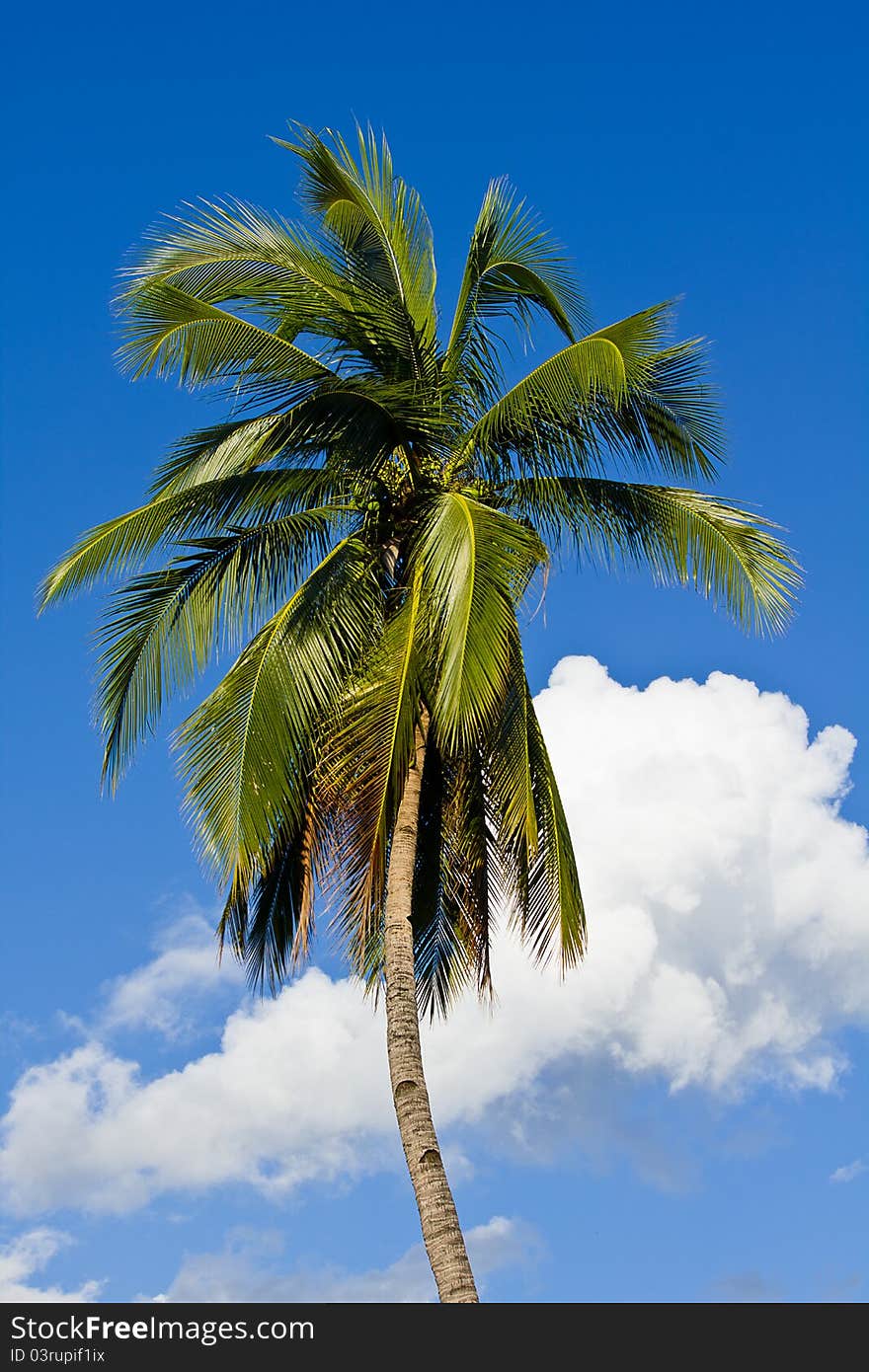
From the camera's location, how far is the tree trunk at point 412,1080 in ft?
31.8

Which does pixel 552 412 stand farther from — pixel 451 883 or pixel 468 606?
pixel 451 883

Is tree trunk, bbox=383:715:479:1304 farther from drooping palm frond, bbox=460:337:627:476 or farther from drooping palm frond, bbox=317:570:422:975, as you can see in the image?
drooping palm frond, bbox=460:337:627:476

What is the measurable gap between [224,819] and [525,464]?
4.55m

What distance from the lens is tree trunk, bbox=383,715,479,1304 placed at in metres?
9.70

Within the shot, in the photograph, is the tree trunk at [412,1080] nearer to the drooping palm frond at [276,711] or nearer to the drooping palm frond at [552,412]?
the drooping palm frond at [276,711]

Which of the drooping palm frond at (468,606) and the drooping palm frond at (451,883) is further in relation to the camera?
the drooping palm frond at (451,883)

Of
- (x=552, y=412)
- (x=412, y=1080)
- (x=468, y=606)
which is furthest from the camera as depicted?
(x=552, y=412)

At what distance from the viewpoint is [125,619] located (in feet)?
41.3

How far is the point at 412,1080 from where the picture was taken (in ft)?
34.4

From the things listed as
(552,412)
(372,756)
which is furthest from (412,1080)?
(552,412)

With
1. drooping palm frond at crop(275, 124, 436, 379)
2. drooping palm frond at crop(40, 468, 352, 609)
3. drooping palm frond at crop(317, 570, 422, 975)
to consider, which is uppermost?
drooping palm frond at crop(275, 124, 436, 379)

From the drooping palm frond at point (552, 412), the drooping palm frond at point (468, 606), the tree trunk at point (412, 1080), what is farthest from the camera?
the drooping palm frond at point (552, 412)

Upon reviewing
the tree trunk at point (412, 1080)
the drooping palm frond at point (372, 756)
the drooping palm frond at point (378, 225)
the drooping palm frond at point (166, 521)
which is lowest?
the tree trunk at point (412, 1080)
